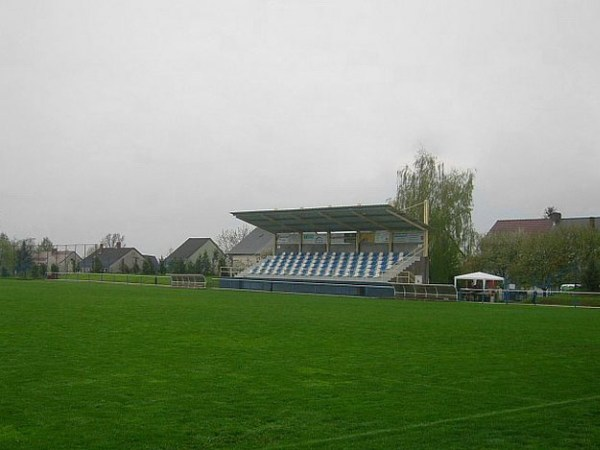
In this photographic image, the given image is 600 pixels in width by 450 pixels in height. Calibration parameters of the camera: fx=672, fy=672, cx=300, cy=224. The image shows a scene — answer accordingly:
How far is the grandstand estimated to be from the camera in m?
45.7

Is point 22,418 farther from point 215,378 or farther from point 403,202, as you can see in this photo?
point 403,202

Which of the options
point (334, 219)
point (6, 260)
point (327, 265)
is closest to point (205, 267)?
point (6, 260)

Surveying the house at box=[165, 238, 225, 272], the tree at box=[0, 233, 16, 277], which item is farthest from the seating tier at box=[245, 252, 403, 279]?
the house at box=[165, 238, 225, 272]

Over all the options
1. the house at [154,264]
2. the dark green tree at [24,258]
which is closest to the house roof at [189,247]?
the house at [154,264]

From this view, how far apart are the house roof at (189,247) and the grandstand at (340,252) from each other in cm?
5138

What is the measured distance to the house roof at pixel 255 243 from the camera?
285 ft

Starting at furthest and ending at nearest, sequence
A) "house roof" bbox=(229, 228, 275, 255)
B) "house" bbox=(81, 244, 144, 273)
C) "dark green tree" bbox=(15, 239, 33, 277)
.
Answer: "house" bbox=(81, 244, 144, 273), "house roof" bbox=(229, 228, 275, 255), "dark green tree" bbox=(15, 239, 33, 277)

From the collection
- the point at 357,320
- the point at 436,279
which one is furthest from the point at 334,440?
the point at 436,279

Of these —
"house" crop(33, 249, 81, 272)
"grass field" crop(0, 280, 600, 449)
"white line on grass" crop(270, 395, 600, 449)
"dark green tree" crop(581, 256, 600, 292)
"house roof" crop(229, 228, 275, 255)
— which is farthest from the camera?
→ "house roof" crop(229, 228, 275, 255)

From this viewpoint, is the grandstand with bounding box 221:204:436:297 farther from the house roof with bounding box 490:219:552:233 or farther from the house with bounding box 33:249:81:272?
the house with bounding box 33:249:81:272

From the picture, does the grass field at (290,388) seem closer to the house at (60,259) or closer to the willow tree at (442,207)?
the willow tree at (442,207)

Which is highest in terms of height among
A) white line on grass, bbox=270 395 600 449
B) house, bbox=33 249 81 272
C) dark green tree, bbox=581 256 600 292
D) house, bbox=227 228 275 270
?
house, bbox=227 228 275 270

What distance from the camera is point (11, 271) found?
275ft

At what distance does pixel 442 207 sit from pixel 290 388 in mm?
47192
